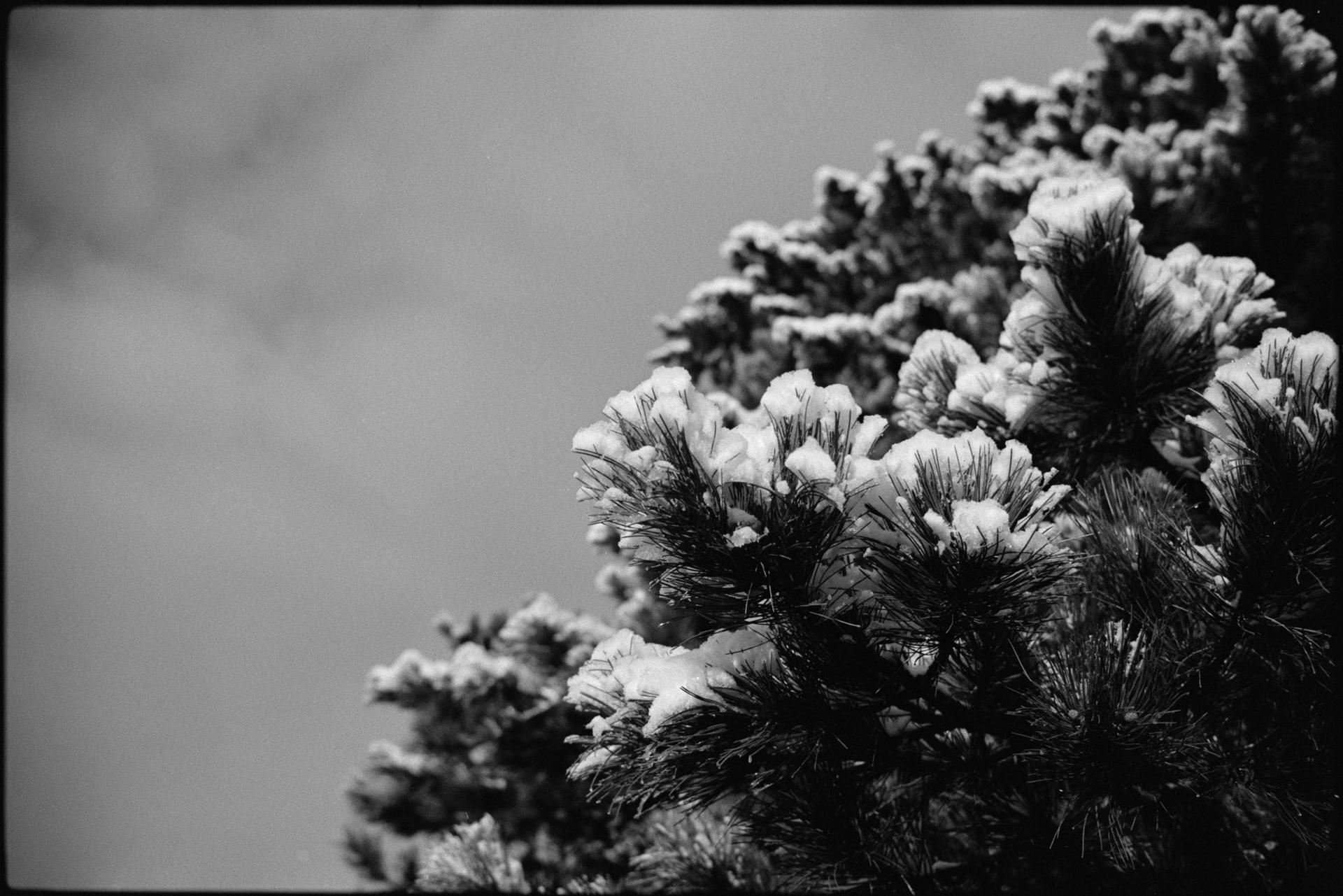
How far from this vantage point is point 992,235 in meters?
6.54

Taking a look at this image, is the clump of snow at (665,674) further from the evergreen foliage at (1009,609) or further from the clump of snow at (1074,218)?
the clump of snow at (1074,218)

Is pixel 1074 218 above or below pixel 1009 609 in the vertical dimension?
above

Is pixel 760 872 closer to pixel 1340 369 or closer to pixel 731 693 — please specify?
pixel 731 693

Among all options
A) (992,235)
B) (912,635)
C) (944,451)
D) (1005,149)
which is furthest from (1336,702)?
(1005,149)

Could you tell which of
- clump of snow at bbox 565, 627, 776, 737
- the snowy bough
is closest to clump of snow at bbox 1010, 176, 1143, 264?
the snowy bough

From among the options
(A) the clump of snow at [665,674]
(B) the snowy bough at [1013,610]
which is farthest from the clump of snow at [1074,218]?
(A) the clump of snow at [665,674]

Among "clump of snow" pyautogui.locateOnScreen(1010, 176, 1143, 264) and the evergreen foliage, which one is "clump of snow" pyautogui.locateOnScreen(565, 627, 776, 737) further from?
"clump of snow" pyautogui.locateOnScreen(1010, 176, 1143, 264)

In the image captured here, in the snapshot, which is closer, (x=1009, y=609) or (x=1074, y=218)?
(x=1009, y=609)

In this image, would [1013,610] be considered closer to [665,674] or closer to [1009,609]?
[1009,609]

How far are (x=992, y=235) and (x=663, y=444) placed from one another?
598cm

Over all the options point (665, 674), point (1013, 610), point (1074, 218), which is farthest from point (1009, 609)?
point (1074, 218)

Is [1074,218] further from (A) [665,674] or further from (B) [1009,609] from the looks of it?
(A) [665,674]

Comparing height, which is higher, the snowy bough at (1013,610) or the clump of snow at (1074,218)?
the clump of snow at (1074,218)

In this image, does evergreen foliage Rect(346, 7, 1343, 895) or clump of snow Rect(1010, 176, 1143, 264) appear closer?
evergreen foliage Rect(346, 7, 1343, 895)
